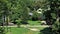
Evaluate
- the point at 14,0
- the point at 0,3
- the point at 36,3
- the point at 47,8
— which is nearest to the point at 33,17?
the point at 36,3

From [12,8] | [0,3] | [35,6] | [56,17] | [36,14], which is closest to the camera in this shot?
[0,3]

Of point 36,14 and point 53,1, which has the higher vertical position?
point 53,1

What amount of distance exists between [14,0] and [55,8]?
22.4 feet

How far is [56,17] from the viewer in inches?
707

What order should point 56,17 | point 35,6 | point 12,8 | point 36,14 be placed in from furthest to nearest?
point 35,6, point 36,14, point 56,17, point 12,8

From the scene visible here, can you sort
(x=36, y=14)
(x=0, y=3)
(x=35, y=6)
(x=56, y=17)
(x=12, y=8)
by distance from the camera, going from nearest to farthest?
(x=0, y=3) → (x=12, y=8) → (x=56, y=17) → (x=36, y=14) → (x=35, y=6)

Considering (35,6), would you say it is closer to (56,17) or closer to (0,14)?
(56,17)

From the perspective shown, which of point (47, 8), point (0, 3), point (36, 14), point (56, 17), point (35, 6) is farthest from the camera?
point (35, 6)

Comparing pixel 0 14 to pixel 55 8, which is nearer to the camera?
pixel 0 14

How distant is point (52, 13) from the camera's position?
1827 cm

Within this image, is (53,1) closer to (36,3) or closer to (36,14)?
(36,14)

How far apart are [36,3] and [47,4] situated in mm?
19838

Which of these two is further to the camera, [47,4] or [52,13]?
[47,4]

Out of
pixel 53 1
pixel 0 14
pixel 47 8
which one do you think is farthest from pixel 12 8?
pixel 47 8
